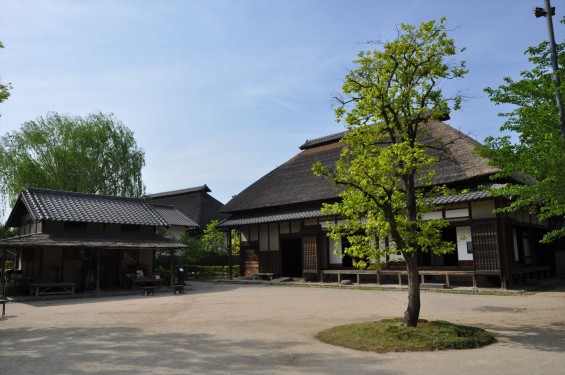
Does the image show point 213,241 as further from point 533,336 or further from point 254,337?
point 533,336

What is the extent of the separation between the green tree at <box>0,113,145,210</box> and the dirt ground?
12.8 metres

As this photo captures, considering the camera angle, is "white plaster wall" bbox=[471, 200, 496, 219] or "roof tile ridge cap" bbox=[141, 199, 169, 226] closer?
"white plaster wall" bbox=[471, 200, 496, 219]

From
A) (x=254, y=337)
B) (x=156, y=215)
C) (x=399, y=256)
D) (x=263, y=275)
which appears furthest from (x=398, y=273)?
(x=156, y=215)

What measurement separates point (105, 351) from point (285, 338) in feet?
10.7

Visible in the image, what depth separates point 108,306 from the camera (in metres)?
14.1

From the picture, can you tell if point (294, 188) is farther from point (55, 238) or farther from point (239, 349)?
point (239, 349)

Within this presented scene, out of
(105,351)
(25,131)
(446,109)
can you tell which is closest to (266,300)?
(105,351)

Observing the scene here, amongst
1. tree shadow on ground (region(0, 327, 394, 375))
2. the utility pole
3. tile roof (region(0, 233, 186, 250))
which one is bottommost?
tree shadow on ground (region(0, 327, 394, 375))

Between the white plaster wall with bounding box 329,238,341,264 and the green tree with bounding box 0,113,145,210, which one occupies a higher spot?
the green tree with bounding box 0,113,145,210

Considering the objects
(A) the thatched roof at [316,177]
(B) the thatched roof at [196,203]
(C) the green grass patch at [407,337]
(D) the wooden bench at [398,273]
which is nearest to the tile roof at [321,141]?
(A) the thatched roof at [316,177]

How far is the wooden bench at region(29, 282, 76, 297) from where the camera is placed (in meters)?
16.9

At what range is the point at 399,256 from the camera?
17.9 meters

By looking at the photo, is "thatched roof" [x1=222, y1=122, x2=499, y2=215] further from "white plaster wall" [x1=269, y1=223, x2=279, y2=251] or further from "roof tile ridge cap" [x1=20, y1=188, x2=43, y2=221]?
"roof tile ridge cap" [x1=20, y1=188, x2=43, y2=221]

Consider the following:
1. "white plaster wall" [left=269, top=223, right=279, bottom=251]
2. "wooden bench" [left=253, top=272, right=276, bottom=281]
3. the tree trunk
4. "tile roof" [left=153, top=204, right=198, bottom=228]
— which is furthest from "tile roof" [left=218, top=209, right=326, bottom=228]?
the tree trunk
